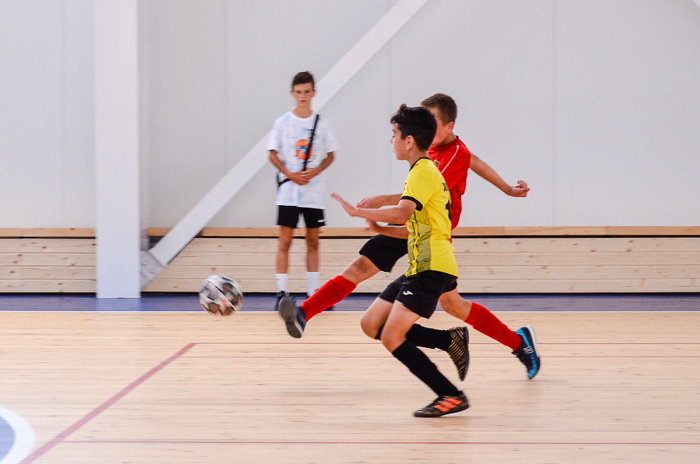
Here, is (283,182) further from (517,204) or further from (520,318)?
(517,204)

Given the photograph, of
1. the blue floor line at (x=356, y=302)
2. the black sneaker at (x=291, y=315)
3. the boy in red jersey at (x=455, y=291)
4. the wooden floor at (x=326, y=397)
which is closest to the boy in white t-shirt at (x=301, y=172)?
the blue floor line at (x=356, y=302)

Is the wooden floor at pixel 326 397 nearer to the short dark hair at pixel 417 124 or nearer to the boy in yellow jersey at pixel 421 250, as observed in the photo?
the boy in yellow jersey at pixel 421 250

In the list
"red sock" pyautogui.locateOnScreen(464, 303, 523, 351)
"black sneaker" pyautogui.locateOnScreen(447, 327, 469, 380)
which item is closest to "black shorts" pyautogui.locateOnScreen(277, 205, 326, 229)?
"red sock" pyautogui.locateOnScreen(464, 303, 523, 351)

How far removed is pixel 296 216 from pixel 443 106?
7.95 feet

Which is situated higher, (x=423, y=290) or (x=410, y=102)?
(x=410, y=102)

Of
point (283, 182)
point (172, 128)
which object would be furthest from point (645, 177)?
point (172, 128)

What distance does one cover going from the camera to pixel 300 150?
5.86 metres

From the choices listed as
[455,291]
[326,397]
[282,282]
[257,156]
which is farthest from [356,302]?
[326,397]

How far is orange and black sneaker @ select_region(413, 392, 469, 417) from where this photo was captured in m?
2.87

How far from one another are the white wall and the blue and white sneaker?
399 centimetres

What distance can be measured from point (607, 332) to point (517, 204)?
9.04 ft

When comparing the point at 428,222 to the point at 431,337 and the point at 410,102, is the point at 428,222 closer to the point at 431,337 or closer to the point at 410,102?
the point at 431,337

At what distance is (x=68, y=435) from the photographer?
266 cm

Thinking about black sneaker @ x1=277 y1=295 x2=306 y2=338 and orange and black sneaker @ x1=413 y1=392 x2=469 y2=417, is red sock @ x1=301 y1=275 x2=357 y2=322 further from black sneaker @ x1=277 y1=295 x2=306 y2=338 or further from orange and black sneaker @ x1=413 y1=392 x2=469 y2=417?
orange and black sneaker @ x1=413 y1=392 x2=469 y2=417
